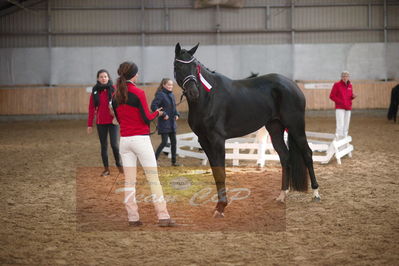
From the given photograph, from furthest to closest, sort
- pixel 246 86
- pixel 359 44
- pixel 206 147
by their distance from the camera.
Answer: pixel 359 44 < pixel 246 86 < pixel 206 147

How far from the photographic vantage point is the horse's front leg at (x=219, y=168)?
5113mm

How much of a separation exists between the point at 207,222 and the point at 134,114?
1361mm

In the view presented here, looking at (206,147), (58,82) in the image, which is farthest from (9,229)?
(58,82)

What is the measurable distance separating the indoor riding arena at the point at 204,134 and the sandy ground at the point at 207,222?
3cm

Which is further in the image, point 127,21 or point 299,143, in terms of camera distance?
point 127,21

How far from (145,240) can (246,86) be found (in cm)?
240

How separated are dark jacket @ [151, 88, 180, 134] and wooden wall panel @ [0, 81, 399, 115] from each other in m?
11.5

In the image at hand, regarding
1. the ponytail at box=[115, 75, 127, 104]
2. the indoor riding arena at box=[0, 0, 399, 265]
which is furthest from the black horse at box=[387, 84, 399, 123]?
the ponytail at box=[115, 75, 127, 104]

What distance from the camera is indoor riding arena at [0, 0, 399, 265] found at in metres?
4.30

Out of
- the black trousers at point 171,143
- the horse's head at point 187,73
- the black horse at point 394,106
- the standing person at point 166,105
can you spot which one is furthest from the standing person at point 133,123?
the black horse at point 394,106

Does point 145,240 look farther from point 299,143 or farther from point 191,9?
point 191,9

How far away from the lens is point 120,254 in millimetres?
3928

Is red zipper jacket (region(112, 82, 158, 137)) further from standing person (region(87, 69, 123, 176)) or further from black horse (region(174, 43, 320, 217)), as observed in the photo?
standing person (region(87, 69, 123, 176))

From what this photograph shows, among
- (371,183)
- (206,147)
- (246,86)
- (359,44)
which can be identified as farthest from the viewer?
(359,44)
